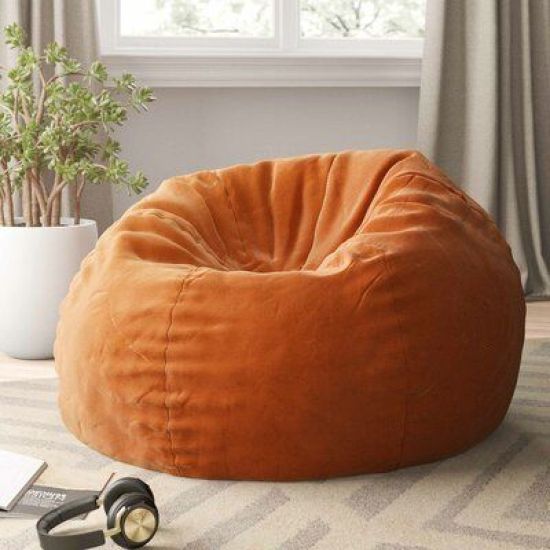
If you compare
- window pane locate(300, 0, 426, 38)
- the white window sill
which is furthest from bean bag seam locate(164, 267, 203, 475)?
window pane locate(300, 0, 426, 38)

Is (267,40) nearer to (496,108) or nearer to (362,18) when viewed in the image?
(362,18)

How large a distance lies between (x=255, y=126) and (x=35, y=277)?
1.24 m

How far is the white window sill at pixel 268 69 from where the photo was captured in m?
3.73

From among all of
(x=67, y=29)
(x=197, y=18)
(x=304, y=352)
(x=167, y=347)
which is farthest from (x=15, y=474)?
(x=197, y=18)

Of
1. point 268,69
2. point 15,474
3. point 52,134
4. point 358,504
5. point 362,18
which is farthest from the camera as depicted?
point 362,18

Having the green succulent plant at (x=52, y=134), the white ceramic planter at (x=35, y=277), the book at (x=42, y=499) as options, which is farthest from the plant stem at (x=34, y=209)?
the book at (x=42, y=499)

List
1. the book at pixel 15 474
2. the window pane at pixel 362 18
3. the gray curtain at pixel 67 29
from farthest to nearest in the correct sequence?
the window pane at pixel 362 18
the gray curtain at pixel 67 29
the book at pixel 15 474

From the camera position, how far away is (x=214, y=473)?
206 centimetres

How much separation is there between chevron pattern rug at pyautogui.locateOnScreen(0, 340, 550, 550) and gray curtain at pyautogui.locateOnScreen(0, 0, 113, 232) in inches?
53.3

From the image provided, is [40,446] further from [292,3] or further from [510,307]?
[292,3]

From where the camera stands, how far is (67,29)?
352cm

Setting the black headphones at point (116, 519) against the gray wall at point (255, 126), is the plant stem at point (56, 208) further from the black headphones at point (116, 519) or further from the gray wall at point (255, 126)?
the black headphones at point (116, 519)

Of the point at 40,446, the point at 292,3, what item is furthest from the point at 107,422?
the point at 292,3

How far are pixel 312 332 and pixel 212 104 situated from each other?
2033 mm
